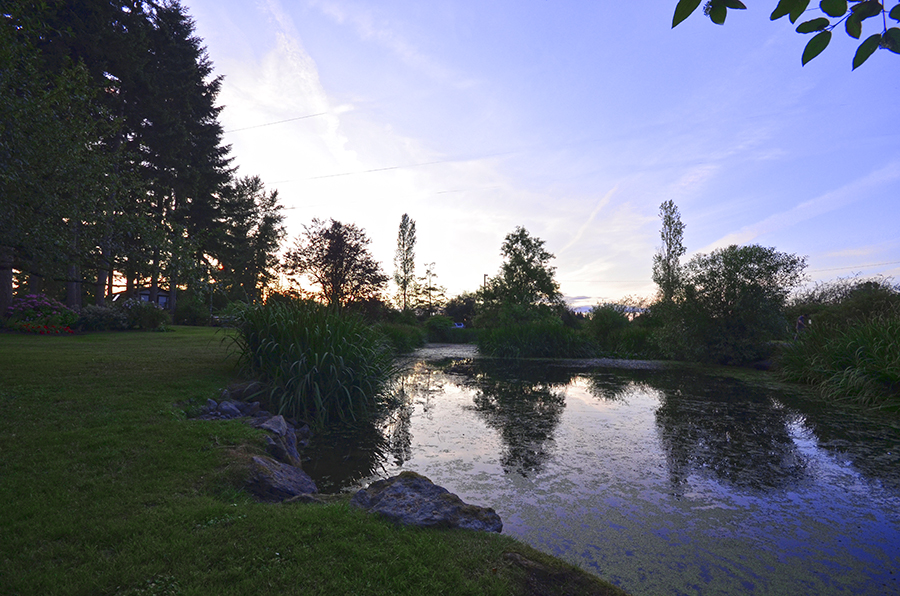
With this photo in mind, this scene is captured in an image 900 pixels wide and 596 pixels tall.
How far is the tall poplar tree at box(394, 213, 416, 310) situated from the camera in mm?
45375

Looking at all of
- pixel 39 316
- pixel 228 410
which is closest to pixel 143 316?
pixel 39 316

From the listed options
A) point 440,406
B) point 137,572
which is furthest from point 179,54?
point 137,572

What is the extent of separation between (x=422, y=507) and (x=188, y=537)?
4.16 ft

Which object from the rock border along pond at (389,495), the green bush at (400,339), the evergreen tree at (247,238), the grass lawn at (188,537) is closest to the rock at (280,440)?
the rock border along pond at (389,495)

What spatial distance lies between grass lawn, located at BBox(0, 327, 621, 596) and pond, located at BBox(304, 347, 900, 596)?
27.9 inches

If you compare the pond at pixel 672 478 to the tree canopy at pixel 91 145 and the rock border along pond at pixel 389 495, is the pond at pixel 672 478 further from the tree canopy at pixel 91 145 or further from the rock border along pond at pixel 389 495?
the tree canopy at pixel 91 145

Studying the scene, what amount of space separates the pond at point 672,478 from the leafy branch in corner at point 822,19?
2.49 metres

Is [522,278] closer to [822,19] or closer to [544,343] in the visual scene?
[544,343]

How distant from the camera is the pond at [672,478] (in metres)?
2.48

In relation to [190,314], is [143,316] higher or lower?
lower

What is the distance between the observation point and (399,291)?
4553cm

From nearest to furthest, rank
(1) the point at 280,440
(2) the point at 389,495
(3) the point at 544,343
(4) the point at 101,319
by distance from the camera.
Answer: (2) the point at 389,495 → (1) the point at 280,440 → (4) the point at 101,319 → (3) the point at 544,343

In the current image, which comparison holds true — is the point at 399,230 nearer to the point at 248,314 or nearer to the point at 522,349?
the point at 522,349

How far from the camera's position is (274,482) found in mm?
3193
